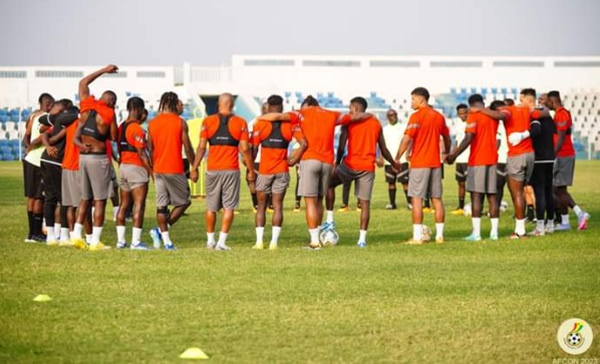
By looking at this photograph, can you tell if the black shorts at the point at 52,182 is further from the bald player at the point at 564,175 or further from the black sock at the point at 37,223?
the bald player at the point at 564,175

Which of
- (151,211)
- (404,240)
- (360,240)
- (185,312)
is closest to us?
(185,312)

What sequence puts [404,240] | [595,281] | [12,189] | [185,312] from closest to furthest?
[185,312]
[595,281]
[404,240]
[12,189]

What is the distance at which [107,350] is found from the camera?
9.46 meters

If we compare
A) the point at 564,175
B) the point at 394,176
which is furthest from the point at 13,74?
the point at 564,175

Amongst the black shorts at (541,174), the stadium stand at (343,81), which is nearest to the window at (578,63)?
the stadium stand at (343,81)

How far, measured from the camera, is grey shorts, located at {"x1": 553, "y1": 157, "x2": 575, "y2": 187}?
20109 mm

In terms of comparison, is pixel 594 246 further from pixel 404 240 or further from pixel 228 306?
pixel 228 306

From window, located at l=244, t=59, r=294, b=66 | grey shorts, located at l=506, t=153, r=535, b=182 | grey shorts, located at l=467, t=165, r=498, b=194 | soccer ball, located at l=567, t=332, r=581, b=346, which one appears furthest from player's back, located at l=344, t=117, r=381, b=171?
window, located at l=244, t=59, r=294, b=66

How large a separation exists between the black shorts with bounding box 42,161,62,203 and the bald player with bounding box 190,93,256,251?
7.19 feet

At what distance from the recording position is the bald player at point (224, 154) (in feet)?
53.7

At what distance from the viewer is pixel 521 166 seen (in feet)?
60.2

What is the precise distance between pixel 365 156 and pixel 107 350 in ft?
28.0

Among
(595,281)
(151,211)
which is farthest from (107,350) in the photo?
(151,211)

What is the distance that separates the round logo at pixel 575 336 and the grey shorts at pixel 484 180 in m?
7.47
